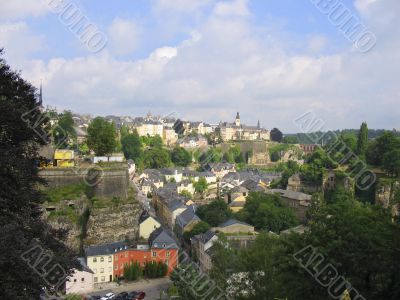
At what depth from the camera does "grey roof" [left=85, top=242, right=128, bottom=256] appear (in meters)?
30.2

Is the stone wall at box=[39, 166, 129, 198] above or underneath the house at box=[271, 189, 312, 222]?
above

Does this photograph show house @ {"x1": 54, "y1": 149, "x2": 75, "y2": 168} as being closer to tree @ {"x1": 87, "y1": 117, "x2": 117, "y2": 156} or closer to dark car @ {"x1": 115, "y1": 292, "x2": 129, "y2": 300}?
tree @ {"x1": 87, "y1": 117, "x2": 117, "y2": 156}

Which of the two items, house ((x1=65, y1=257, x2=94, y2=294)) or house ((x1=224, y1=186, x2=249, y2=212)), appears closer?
house ((x1=65, y1=257, x2=94, y2=294))

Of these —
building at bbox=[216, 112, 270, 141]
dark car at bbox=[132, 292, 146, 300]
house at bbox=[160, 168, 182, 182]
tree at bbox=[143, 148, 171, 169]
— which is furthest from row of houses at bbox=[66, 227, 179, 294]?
building at bbox=[216, 112, 270, 141]

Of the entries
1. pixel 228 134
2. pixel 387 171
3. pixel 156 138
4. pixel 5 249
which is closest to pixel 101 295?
pixel 5 249

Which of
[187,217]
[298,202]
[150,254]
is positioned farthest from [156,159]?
[150,254]

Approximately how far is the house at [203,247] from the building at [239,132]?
307 ft

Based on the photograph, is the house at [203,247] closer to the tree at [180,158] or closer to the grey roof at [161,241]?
the grey roof at [161,241]

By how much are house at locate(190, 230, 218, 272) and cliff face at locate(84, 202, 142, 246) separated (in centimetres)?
482

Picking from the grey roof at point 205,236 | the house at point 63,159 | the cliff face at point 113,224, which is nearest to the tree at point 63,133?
the house at point 63,159

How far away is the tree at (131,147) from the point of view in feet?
282

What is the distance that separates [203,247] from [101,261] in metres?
7.45

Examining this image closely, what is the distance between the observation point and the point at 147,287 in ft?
94.4

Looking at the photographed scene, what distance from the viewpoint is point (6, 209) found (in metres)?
10.3
